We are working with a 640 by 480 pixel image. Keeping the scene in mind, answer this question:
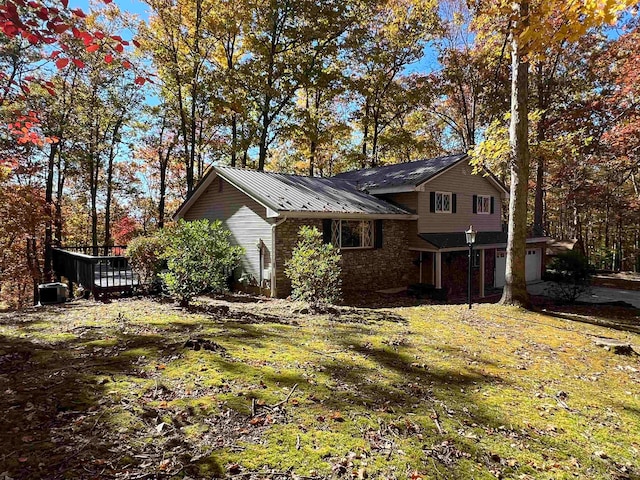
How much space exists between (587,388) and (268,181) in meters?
11.4

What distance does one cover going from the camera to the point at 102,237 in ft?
88.0

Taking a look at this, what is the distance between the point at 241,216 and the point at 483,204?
40.0ft

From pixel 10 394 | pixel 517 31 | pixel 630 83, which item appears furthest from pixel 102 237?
pixel 630 83

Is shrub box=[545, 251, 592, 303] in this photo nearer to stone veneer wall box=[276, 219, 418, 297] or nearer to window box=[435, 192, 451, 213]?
window box=[435, 192, 451, 213]

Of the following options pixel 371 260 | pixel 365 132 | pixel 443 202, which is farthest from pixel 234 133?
pixel 443 202

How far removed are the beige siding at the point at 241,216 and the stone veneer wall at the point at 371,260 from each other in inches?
21.5

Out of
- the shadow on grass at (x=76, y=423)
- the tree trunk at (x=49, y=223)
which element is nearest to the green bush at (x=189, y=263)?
the shadow on grass at (x=76, y=423)

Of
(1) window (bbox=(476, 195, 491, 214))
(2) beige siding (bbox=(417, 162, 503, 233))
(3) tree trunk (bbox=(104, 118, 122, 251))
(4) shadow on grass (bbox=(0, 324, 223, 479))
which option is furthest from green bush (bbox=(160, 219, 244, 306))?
(3) tree trunk (bbox=(104, 118, 122, 251))

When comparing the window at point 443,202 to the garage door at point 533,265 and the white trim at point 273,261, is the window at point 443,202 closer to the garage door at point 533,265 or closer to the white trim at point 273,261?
the garage door at point 533,265

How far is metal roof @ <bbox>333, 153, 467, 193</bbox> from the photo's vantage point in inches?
622

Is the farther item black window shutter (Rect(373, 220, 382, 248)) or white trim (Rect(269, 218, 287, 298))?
black window shutter (Rect(373, 220, 382, 248))

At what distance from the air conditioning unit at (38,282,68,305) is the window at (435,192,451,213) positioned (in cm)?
1404

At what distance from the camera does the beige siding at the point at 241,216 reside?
12.6 meters

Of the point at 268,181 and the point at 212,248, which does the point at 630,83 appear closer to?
the point at 268,181
